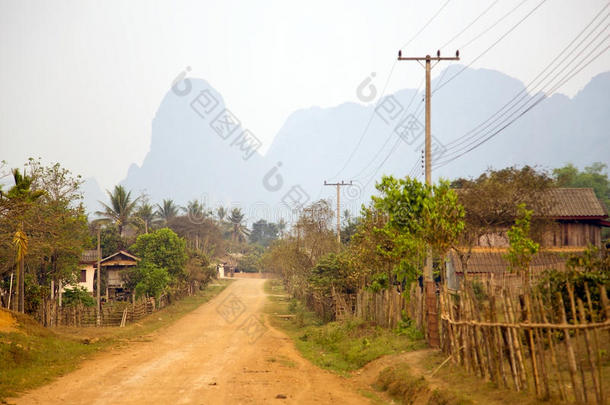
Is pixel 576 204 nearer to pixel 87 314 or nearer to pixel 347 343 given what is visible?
pixel 347 343

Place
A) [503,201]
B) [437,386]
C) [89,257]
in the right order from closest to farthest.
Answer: [437,386] < [503,201] < [89,257]

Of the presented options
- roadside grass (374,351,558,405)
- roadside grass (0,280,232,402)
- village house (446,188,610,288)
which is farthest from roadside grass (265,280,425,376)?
village house (446,188,610,288)

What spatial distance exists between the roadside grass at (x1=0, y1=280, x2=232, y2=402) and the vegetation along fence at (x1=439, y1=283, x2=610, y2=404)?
958cm

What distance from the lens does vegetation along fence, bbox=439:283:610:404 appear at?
24.8ft

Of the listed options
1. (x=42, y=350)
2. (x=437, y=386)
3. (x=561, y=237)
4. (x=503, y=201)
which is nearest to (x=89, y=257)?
(x=42, y=350)

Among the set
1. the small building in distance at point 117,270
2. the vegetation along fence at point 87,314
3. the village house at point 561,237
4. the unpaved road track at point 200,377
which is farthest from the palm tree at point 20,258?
the village house at point 561,237

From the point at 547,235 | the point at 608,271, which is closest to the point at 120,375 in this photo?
the point at 608,271

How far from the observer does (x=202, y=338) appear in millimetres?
21766

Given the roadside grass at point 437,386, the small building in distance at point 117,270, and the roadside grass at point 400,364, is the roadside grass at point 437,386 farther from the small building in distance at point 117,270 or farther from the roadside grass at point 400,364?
the small building in distance at point 117,270

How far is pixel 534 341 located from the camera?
9164 mm

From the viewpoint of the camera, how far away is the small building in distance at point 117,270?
44.4 metres

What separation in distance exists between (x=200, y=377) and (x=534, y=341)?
796 cm

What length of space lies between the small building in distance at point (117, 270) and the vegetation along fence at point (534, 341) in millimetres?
37018

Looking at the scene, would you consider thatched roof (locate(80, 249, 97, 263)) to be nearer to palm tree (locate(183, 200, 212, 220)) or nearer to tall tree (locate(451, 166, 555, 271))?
tall tree (locate(451, 166, 555, 271))
